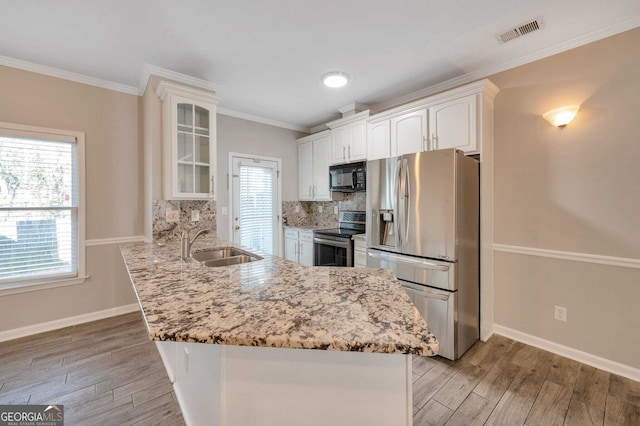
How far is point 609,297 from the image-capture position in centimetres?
212

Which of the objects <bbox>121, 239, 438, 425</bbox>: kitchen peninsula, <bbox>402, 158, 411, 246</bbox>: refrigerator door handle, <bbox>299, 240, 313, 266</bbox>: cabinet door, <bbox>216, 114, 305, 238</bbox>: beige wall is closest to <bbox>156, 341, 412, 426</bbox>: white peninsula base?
<bbox>121, 239, 438, 425</bbox>: kitchen peninsula

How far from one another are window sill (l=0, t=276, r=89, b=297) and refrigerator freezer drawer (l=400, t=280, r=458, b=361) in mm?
3520

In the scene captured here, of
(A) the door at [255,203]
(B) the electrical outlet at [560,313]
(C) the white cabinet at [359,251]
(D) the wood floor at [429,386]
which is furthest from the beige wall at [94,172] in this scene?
(B) the electrical outlet at [560,313]

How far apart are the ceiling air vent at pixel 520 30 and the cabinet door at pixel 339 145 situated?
197cm

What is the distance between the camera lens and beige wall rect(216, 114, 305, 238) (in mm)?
3857

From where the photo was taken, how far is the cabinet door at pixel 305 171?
14.6 ft

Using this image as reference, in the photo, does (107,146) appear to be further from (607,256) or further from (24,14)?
(607,256)

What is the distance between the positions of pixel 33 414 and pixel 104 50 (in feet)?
9.18

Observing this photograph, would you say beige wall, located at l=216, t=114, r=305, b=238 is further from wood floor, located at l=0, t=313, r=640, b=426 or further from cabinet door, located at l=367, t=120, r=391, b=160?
wood floor, located at l=0, t=313, r=640, b=426

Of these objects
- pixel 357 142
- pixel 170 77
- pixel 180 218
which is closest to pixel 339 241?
pixel 357 142

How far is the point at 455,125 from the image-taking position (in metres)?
2.60

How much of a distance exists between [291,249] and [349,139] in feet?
6.37

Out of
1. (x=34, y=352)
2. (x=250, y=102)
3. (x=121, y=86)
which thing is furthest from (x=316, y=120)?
(x=34, y=352)

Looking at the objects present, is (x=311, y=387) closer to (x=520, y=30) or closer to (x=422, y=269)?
(x=422, y=269)
